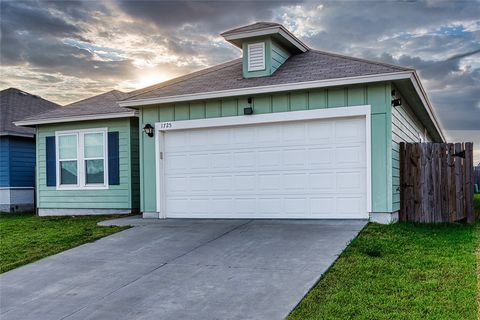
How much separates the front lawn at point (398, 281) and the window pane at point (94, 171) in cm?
828

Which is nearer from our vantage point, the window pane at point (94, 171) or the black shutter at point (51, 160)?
the window pane at point (94, 171)

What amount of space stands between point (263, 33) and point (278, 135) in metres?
2.50

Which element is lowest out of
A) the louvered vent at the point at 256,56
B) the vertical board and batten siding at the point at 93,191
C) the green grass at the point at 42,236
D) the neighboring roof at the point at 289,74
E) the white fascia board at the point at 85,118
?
the green grass at the point at 42,236

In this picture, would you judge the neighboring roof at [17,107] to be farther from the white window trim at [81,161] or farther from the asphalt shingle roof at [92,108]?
the white window trim at [81,161]

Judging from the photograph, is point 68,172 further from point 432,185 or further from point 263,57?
point 432,185

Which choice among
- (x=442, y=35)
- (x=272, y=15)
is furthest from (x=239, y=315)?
(x=442, y=35)

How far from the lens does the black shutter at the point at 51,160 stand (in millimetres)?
14227

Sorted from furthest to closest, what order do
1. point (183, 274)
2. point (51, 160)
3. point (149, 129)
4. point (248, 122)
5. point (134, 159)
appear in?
point (51, 160), point (134, 159), point (149, 129), point (248, 122), point (183, 274)

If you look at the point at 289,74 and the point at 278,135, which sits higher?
the point at 289,74

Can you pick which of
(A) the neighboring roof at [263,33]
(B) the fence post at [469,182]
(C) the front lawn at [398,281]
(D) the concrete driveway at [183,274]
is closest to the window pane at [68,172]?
(D) the concrete driveway at [183,274]

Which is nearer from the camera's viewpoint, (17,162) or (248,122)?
(248,122)

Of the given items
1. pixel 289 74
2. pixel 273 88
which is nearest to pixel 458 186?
pixel 289 74

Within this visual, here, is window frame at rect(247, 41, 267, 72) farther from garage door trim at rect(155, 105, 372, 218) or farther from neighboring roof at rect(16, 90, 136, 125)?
neighboring roof at rect(16, 90, 136, 125)

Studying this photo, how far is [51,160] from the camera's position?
14.3 m
